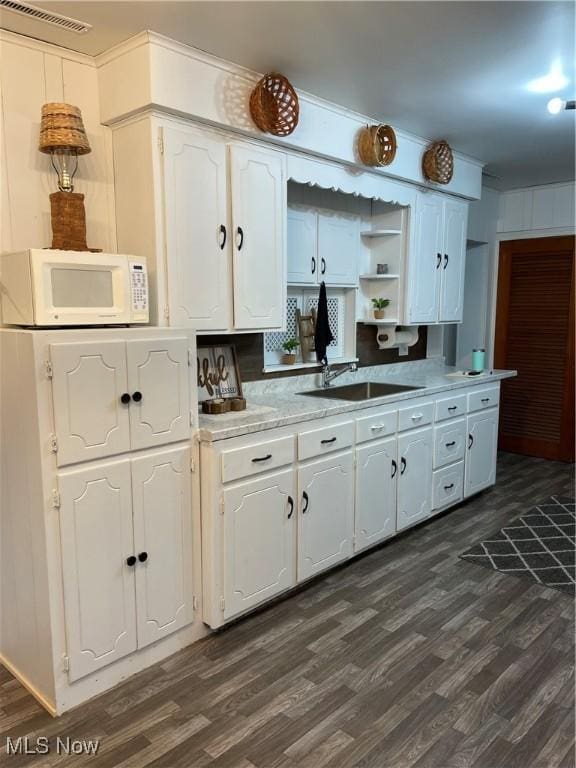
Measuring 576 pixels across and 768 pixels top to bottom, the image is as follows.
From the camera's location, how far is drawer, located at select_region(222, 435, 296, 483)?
7.93ft

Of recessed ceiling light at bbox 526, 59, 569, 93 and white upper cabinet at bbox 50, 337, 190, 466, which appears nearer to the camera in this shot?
white upper cabinet at bbox 50, 337, 190, 466

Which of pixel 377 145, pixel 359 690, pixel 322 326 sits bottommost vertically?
pixel 359 690

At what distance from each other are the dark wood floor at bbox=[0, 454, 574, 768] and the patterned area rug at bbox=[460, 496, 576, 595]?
177mm

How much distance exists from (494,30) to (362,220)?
68.8 inches

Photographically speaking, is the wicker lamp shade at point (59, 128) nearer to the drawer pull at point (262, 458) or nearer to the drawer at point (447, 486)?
the drawer pull at point (262, 458)

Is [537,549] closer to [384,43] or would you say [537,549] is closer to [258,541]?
[258,541]

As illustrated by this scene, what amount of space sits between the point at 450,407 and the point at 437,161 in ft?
5.39

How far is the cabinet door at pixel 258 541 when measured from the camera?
2.47 meters

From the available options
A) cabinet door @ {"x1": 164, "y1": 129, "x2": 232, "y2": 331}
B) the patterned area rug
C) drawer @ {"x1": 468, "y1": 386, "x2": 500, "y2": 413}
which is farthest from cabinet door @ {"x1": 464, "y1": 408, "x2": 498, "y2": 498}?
cabinet door @ {"x1": 164, "y1": 129, "x2": 232, "y2": 331}

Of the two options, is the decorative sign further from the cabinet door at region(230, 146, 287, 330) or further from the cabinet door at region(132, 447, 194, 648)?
the cabinet door at region(132, 447, 194, 648)

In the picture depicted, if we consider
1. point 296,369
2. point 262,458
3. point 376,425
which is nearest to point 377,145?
point 296,369

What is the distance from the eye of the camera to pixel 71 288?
2051 mm

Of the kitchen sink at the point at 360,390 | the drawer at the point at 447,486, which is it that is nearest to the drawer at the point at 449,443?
the drawer at the point at 447,486

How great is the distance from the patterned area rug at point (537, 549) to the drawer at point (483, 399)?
82cm
